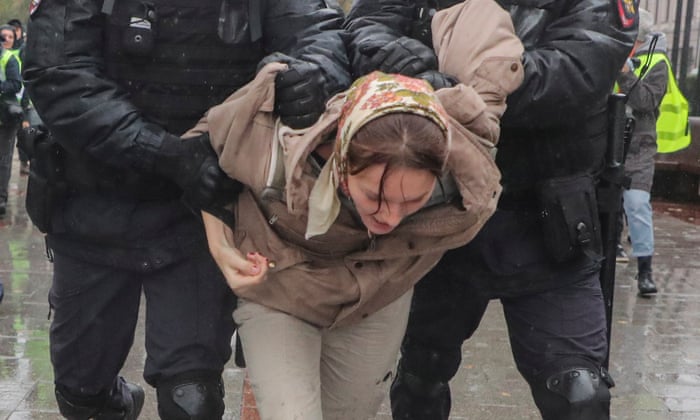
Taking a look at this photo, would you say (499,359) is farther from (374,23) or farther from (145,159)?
(145,159)

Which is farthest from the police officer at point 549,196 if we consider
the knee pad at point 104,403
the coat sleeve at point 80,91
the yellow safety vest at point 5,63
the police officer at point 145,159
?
the yellow safety vest at point 5,63

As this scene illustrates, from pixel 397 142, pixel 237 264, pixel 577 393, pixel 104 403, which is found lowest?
pixel 104 403

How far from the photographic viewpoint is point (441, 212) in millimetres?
2750

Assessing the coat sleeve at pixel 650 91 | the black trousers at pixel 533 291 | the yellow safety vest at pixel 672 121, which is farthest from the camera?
the yellow safety vest at pixel 672 121

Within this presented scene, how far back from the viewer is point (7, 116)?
1058 centimetres

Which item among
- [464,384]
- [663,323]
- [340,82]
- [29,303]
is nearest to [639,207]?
[663,323]

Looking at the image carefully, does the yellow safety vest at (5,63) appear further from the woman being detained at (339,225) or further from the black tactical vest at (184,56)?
the woman being detained at (339,225)

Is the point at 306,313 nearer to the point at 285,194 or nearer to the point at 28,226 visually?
the point at 285,194

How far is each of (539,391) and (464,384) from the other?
183cm

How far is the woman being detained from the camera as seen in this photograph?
8.02ft

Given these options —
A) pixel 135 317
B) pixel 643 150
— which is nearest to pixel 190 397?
pixel 135 317

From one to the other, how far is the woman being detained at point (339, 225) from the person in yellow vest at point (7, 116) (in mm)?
7796

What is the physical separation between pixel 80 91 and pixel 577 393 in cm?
181

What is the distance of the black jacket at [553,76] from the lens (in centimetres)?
328
